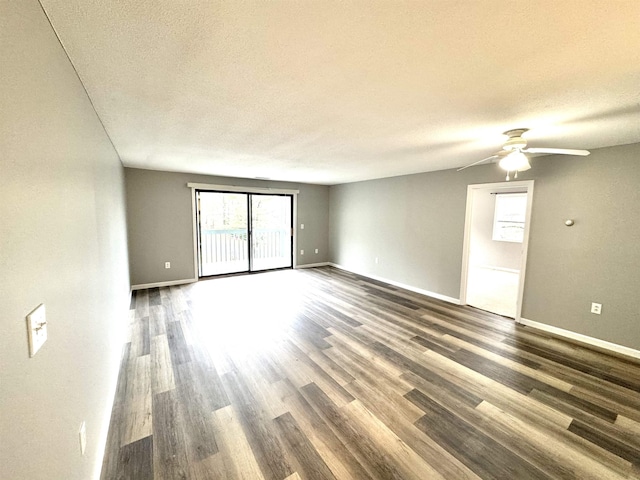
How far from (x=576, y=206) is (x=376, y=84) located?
10.4 feet

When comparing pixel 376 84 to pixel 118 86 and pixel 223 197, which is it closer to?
pixel 118 86

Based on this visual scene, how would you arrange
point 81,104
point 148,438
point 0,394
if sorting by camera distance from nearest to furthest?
point 0,394
point 81,104
point 148,438

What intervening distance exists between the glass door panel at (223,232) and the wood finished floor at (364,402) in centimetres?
238

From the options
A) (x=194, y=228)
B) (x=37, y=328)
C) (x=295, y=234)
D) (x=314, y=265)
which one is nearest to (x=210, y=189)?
(x=194, y=228)

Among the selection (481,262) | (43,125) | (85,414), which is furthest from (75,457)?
Answer: (481,262)

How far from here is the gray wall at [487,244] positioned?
6.63 metres

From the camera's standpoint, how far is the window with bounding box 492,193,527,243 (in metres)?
6.46

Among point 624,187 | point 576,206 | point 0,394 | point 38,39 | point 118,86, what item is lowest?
point 0,394

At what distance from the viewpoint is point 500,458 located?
1.60m

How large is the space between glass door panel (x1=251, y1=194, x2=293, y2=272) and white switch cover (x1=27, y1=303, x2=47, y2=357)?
5.25 m

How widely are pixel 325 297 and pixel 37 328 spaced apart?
12.7 ft

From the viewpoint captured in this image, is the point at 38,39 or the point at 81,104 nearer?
the point at 38,39

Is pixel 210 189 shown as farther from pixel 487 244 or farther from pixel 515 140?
pixel 487 244

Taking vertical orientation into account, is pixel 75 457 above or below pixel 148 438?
above
